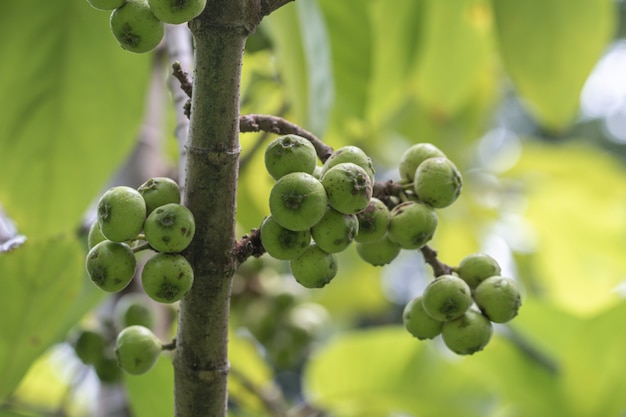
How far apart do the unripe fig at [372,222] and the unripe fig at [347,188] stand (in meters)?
0.05

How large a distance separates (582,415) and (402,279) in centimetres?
425

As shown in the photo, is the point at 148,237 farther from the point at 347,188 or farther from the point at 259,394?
the point at 259,394

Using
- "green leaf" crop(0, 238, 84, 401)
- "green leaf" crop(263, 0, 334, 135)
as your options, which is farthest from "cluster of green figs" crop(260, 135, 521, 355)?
"green leaf" crop(0, 238, 84, 401)

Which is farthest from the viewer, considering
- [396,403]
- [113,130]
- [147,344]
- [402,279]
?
[402,279]

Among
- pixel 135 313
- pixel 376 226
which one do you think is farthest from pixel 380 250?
pixel 135 313

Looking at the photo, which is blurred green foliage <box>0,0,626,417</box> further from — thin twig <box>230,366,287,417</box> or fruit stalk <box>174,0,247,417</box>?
fruit stalk <box>174,0,247,417</box>

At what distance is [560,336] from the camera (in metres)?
1.74

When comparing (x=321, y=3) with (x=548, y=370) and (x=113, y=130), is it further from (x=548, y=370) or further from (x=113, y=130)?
(x=548, y=370)

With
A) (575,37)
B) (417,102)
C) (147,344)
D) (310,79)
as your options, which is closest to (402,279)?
(417,102)

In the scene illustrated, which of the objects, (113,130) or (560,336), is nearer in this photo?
(113,130)

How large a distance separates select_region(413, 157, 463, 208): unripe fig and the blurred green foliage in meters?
0.36

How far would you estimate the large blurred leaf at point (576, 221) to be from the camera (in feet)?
7.52

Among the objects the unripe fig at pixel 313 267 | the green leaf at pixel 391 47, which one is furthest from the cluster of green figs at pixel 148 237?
the green leaf at pixel 391 47

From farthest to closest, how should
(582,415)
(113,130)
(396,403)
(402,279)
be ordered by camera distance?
(402,279)
(396,403)
(582,415)
(113,130)
